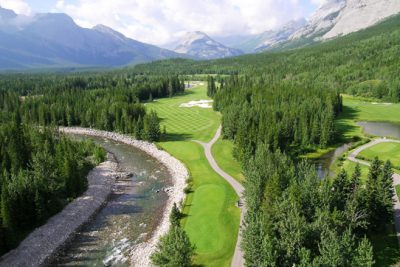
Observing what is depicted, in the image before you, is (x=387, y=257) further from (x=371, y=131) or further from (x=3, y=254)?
(x=371, y=131)

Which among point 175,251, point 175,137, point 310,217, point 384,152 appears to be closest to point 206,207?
point 310,217

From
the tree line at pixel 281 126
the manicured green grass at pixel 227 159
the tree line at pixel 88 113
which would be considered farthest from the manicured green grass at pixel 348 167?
the tree line at pixel 88 113

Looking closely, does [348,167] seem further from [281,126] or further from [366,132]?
[366,132]

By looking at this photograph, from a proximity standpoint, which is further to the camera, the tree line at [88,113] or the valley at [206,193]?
the tree line at [88,113]

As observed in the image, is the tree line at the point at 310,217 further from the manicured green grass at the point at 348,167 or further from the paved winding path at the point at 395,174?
the manicured green grass at the point at 348,167

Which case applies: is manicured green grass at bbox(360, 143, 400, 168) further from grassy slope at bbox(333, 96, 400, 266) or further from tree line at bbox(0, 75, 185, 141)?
tree line at bbox(0, 75, 185, 141)
